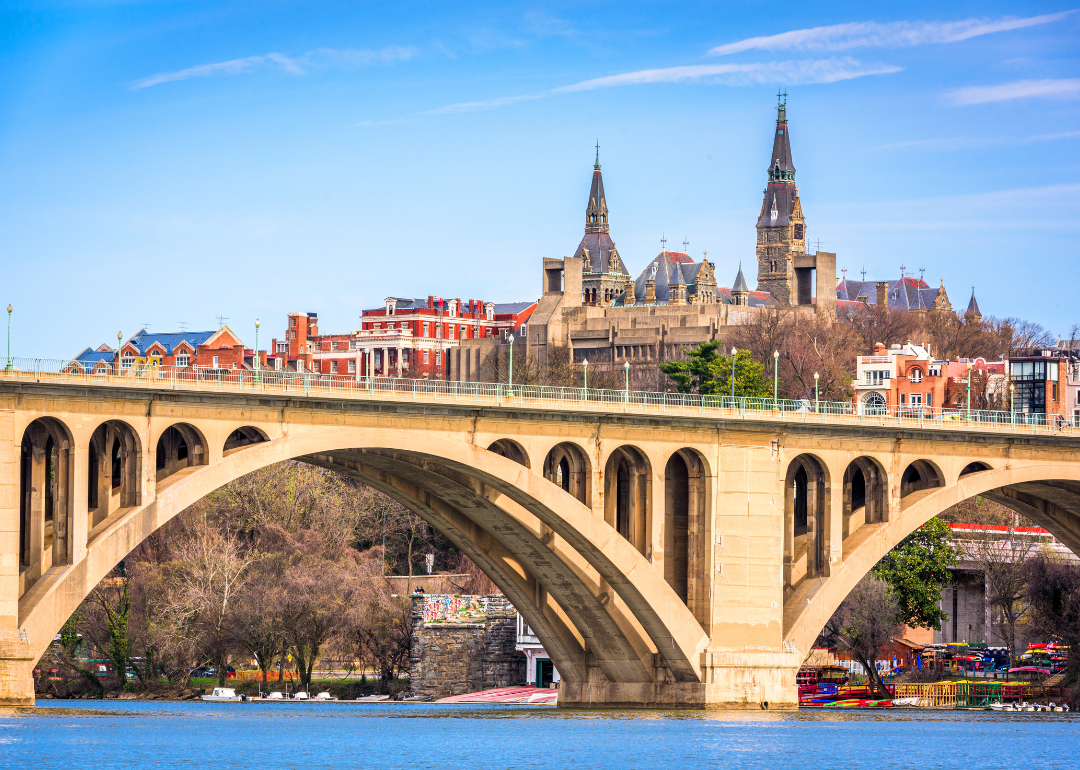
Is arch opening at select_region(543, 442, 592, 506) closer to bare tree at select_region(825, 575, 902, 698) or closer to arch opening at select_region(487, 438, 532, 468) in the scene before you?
arch opening at select_region(487, 438, 532, 468)

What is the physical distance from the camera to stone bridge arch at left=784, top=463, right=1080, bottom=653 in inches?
3152

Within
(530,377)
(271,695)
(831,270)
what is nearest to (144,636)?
(271,695)

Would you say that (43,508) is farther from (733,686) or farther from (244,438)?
(733,686)

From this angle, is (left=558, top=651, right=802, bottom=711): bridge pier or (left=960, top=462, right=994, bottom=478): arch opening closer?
(left=558, top=651, right=802, bottom=711): bridge pier

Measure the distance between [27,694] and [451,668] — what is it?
44563 millimetres

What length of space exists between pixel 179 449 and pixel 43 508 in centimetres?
783

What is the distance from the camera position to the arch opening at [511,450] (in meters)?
73.6

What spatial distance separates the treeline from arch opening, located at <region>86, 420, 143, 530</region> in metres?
35.7

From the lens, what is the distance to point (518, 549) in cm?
7988

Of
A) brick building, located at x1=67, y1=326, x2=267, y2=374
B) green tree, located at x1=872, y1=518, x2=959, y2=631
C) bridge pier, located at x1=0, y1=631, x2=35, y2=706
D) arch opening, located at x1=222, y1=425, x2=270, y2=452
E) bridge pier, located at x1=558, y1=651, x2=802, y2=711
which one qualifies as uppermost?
brick building, located at x1=67, y1=326, x2=267, y2=374

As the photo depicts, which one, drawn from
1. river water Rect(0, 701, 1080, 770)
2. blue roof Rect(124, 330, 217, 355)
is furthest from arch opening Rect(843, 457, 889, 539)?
blue roof Rect(124, 330, 217, 355)

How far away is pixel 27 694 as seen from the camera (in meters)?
62.9

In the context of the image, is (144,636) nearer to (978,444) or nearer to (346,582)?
(346,582)

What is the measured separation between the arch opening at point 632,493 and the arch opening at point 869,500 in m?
10.7
